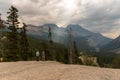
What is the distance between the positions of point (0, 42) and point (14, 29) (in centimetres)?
679

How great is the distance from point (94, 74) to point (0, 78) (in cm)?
910

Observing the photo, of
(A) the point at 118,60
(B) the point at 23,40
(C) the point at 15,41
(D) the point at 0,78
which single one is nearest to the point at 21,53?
(B) the point at 23,40

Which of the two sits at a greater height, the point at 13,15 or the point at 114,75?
the point at 13,15

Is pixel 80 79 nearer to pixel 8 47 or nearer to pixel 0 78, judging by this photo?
pixel 0 78

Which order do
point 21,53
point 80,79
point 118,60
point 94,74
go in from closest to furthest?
1. point 80,79
2. point 94,74
3. point 21,53
4. point 118,60

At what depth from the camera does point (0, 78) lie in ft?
92.7

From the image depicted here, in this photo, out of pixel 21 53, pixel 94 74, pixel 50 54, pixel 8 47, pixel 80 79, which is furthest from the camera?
pixel 50 54

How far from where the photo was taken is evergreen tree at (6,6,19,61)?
2918 inches

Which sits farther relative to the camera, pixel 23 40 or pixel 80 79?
pixel 23 40

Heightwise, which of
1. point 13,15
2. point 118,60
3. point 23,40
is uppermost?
point 13,15

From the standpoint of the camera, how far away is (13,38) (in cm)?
7462

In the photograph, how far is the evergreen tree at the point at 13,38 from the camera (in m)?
74.1

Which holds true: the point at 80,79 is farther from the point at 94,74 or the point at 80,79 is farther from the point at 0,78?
the point at 0,78

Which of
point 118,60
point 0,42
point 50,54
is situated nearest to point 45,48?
point 50,54
